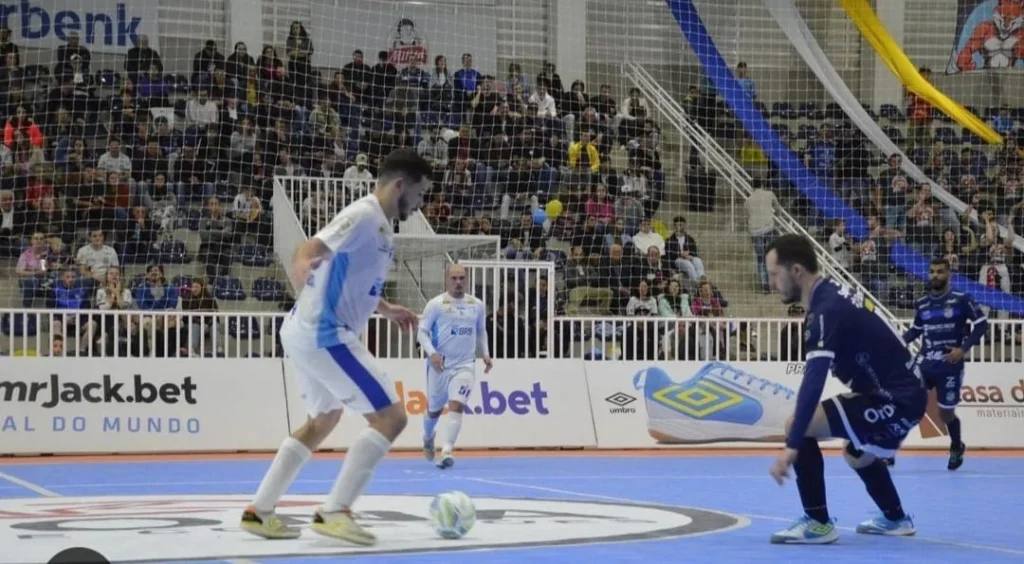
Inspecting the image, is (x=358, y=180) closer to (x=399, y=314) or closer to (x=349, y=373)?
(x=399, y=314)

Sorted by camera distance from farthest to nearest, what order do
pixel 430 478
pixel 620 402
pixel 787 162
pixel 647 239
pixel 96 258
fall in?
Result: pixel 787 162 → pixel 647 239 → pixel 96 258 → pixel 620 402 → pixel 430 478

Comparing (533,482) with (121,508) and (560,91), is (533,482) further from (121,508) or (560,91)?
(560,91)

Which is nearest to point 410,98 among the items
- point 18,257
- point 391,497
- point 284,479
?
point 18,257

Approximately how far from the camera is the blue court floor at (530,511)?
8055 mm

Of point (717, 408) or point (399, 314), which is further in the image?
point (717, 408)

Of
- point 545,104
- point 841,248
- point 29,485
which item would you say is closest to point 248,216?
point 545,104

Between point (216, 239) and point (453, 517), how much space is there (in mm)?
15542

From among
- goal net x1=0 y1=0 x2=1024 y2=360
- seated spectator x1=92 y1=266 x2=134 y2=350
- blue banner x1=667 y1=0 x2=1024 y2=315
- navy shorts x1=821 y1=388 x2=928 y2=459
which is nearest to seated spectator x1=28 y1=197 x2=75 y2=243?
goal net x1=0 y1=0 x2=1024 y2=360

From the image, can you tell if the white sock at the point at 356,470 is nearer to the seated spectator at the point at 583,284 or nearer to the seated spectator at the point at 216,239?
the seated spectator at the point at 216,239

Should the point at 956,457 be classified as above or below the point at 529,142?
below

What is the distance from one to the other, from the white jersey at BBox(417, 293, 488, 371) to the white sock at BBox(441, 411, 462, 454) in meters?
0.63

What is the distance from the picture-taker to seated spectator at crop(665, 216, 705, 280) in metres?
25.8

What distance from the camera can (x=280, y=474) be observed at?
8531 mm

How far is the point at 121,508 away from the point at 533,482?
15.7 feet
